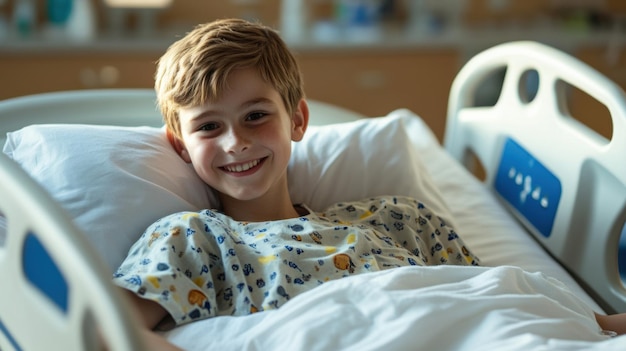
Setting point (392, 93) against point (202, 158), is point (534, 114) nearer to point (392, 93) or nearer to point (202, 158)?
point (202, 158)

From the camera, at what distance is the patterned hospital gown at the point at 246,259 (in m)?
1.35

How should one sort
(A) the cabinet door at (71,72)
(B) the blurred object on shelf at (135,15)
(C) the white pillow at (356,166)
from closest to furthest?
(C) the white pillow at (356,166), (A) the cabinet door at (71,72), (B) the blurred object on shelf at (135,15)

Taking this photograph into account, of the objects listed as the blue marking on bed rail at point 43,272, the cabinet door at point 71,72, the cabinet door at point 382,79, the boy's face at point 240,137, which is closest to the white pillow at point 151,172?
the boy's face at point 240,137

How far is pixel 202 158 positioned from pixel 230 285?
271 mm

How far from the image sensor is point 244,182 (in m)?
1.56

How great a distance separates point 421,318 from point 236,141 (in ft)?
1.60

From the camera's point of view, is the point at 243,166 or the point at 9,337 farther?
the point at 243,166

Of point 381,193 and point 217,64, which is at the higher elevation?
point 217,64

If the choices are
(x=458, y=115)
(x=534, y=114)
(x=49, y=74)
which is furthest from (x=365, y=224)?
(x=49, y=74)

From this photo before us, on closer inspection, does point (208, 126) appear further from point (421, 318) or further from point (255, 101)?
point (421, 318)

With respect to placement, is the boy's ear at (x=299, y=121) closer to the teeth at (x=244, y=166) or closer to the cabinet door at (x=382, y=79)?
the teeth at (x=244, y=166)

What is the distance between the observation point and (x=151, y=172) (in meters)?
1.64

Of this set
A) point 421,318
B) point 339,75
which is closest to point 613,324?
point 421,318

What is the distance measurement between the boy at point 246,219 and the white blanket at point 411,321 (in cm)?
9
